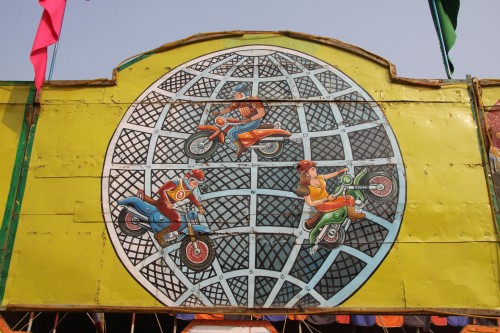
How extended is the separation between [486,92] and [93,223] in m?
7.58

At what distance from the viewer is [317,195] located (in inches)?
374

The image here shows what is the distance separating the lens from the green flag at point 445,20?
11422mm

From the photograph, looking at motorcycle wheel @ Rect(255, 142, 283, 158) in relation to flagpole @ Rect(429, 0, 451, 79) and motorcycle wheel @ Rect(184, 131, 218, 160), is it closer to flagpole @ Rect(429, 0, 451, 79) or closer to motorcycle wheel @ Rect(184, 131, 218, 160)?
motorcycle wheel @ Rect(184, 131, 218, 160)

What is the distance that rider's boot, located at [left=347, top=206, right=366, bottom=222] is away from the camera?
9.36 m

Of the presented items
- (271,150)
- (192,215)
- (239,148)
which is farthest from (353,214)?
(192,215)

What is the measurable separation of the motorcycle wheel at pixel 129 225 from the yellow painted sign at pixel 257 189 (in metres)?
0.03

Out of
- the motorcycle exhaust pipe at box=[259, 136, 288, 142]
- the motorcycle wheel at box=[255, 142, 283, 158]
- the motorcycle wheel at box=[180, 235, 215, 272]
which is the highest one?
the motorcycle exhaust pipe at box=[259, 136, 288, 142]

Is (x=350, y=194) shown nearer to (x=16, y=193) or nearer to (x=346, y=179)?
(x=346, y=179)

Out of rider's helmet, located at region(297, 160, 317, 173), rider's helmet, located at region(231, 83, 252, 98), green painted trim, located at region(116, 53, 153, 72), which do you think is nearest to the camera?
rider's helmet, located at region(297, 160, 317, 173)

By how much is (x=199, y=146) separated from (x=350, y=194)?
2.81 m

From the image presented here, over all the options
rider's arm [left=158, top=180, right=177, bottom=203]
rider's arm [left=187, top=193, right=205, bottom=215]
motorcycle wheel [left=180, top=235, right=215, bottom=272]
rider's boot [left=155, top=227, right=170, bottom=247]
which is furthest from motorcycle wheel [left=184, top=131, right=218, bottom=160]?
motorcycle wheel [left=180, top=235, right=215, bottom=272]

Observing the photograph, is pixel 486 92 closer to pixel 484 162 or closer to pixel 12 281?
pixel 484 162

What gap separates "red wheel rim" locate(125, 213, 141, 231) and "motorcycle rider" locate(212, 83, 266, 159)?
2206 mm

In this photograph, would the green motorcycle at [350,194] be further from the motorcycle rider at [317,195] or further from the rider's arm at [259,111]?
the rider's arm at [259,111]
